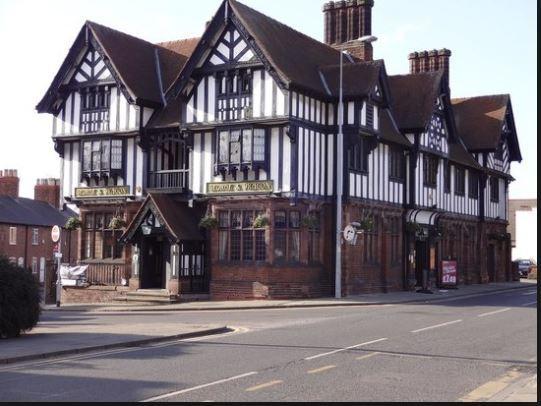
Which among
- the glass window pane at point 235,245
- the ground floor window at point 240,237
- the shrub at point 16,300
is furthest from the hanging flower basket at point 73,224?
the shrub at point 16,300

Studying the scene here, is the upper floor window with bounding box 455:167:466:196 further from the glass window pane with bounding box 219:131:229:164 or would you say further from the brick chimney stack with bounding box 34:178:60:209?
the brick chimney stack with bounding box 34:178:60:209

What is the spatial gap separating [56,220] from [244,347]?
50474 millimetres

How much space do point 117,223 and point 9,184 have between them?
30.8 meters

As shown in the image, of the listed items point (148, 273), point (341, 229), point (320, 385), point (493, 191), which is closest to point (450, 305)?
point (341, 229)

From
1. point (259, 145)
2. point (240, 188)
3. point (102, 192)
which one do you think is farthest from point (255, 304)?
point (102, 192)

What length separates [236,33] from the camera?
3020 cm

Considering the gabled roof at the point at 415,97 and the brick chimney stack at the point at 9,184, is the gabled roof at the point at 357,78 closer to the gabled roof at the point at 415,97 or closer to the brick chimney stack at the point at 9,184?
the gabled roof at the point at 415,97

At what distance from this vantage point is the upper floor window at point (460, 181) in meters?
41.9

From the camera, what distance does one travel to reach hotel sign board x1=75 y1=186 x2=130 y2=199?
32969 millimetres

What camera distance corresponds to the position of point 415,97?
124 feet

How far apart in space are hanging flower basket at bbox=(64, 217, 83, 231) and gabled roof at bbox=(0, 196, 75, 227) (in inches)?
905

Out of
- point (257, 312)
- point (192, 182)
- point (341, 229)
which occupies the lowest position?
point (257, 312)

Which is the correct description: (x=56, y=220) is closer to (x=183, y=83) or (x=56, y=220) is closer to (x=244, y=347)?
(x=183, y=83)

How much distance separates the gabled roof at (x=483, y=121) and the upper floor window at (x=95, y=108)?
22.2 meters
